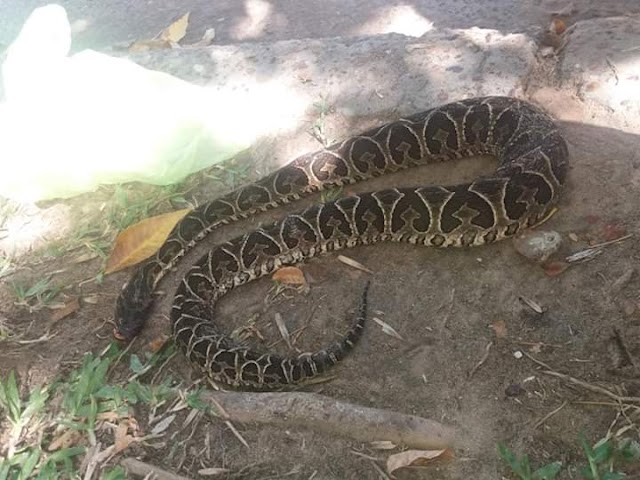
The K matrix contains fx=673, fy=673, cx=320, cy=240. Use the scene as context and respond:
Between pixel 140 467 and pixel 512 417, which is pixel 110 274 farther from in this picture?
pixel 512 417

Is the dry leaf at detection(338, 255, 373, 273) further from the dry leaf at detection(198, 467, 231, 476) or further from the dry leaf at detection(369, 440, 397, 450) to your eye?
the dry leaf at detection(198, 467, 231, 476)

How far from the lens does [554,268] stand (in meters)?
4.09

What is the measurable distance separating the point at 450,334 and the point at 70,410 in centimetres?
221

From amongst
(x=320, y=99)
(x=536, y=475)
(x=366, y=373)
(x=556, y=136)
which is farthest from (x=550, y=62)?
(x=536, y=475)

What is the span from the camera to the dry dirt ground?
3338 millimetres

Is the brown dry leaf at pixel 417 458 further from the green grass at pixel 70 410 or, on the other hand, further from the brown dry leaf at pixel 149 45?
the brown dry leaf at pixel 149 45

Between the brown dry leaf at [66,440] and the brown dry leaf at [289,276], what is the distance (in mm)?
1613

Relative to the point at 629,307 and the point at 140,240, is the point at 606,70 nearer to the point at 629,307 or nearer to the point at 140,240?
the point at 629,307

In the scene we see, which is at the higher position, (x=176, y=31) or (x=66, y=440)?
Answer: (x=176, y=31)

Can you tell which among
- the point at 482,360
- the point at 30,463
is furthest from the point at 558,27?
the point at 30,463

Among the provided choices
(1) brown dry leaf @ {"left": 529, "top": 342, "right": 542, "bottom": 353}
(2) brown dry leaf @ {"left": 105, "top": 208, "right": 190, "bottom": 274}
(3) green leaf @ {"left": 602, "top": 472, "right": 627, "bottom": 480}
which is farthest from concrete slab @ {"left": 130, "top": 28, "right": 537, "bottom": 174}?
(3) green leaf @ {"left": 602, "top": 472, "right": 627, "bottom": 480}

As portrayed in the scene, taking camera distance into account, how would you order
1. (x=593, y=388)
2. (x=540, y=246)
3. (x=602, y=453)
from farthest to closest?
1. (x=540, y=246)
2. (x=593, y=388)
3. (x=602, y=453)

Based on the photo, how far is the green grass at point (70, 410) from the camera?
11.7 ft

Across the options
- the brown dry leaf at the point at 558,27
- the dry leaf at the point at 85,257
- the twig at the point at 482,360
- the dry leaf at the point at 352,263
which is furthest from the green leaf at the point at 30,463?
the brown dry leaf at the point at 558,27
